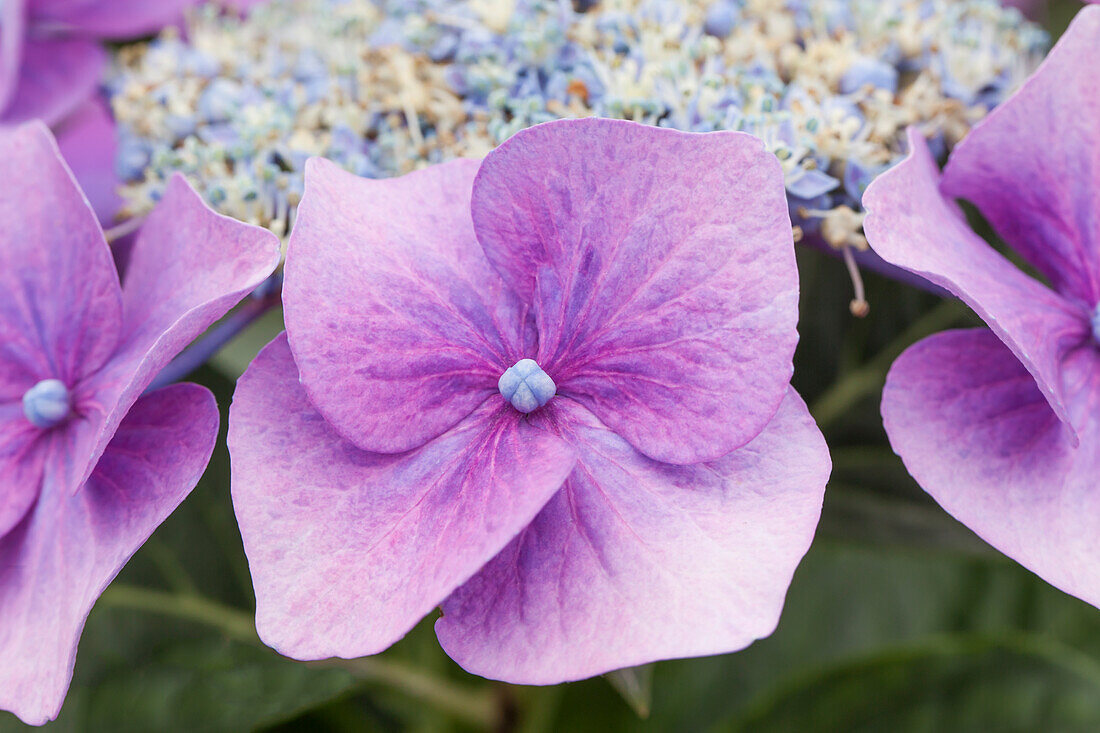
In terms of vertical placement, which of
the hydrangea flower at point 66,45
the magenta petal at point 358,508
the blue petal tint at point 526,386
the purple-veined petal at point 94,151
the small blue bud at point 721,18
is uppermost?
the small blue bud at point 721,18

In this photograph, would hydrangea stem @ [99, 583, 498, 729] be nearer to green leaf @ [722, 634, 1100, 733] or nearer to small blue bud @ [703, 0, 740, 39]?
green leaf @ [722, 634, 1100, 733]

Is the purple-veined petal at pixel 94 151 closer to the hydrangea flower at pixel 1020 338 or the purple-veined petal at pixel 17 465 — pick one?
the purple-veined petal at pixel 17 465

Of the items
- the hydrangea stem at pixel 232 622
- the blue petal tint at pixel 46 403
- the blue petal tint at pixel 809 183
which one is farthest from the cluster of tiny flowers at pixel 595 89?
the hydrangea stem at pixel 232 622

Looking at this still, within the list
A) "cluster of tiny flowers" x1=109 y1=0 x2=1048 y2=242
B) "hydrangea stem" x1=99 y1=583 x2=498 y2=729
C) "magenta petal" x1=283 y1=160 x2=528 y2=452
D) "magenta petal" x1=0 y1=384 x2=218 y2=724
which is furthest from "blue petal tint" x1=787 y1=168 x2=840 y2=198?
"hydrangea stem" x1=99 y1=583 x2=498 y2=729

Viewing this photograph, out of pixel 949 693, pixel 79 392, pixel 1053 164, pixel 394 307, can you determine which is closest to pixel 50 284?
pixel 79 392

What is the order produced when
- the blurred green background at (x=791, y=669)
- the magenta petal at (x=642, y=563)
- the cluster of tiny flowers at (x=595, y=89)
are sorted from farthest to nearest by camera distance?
the blurred green background at (x=791, y=669), the cluster of tiny flowers at (x=595, y=89), the magenta petal at (x=642, y=563)

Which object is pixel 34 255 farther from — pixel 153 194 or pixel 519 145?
pixel 519 145
